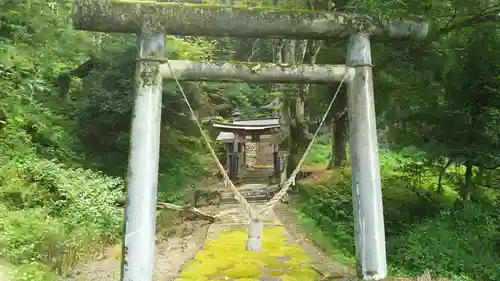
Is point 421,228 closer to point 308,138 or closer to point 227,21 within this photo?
point 227,21

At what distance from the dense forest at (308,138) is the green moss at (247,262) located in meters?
0.88

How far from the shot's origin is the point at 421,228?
19.9ft

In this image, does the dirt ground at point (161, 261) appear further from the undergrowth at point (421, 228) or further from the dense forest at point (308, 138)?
the undergrowth at point (421, 228)

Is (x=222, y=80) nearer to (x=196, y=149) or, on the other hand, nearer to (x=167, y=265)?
(x=167, y=265)

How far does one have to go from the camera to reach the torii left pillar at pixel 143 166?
3.77 m

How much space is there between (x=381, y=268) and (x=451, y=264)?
1.77 m

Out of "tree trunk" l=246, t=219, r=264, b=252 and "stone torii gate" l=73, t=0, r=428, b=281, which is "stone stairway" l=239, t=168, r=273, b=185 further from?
"stone torii gate" l=73, t=0, r=428, b=281

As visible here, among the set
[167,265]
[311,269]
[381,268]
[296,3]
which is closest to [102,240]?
[167,265]

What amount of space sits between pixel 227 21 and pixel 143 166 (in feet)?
6.04

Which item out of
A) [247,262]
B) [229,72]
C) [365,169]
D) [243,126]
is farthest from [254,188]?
[229,72]

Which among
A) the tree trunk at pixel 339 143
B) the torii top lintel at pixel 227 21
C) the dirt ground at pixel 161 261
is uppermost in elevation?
the torii top lintel at pixel 227 21

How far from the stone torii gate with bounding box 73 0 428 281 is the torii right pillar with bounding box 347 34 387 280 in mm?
11

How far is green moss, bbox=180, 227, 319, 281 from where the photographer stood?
16.7 ft

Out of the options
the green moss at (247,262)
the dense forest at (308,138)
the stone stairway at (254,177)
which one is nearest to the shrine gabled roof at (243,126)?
the stone stairway at (254,177)
